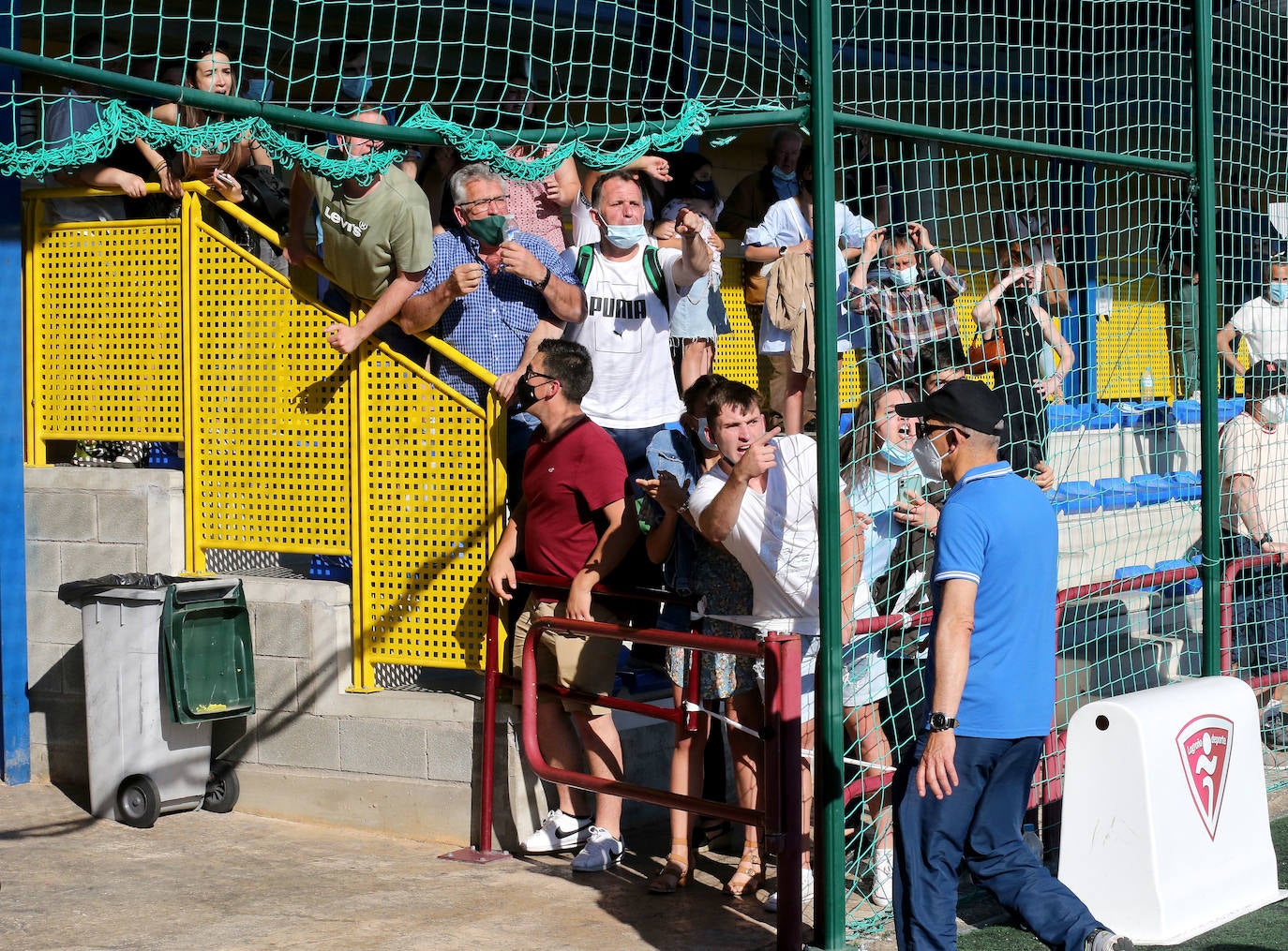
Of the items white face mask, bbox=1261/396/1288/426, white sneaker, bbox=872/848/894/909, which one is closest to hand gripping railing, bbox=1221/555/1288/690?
white face mask, bbox=1261/396/1288/426

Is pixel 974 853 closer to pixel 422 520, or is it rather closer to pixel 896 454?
pixel 896 454

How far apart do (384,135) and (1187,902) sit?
3.87 metres

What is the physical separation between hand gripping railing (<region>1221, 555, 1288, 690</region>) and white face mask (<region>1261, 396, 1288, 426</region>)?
54.1 inches

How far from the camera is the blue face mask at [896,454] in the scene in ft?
20.9

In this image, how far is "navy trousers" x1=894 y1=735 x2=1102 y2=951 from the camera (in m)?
4.74

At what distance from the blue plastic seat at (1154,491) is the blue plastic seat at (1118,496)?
4 centimetres

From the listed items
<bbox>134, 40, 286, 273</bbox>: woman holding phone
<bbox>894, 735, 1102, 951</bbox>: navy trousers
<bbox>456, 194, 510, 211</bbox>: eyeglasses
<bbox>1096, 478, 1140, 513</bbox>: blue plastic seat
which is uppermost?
<bbox>134, 40, 286, 273</bbox>: woman holding phone

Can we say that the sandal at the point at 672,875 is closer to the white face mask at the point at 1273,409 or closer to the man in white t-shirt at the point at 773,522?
the man in white t-shirt at the point at 773,522

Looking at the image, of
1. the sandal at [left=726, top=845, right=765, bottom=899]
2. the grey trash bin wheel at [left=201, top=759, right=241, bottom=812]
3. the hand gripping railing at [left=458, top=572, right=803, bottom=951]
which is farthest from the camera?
the grey trash bin wheel at [left=201, top=759, right=241, bottom=812]

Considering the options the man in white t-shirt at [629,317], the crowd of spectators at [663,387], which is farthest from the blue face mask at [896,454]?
the man in white t-shirt at [629,317]

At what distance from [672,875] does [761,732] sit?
1140mm

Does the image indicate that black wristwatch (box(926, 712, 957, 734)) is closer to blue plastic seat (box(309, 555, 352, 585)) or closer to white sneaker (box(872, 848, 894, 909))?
white sneaker (box(872, 848, 894, 909))

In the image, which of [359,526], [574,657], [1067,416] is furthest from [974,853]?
[1067,416]

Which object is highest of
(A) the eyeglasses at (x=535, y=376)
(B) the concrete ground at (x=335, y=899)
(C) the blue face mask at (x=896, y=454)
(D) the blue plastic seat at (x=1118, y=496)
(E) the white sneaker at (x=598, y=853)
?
(A) the eyeglasses at (x=535, y=376)
